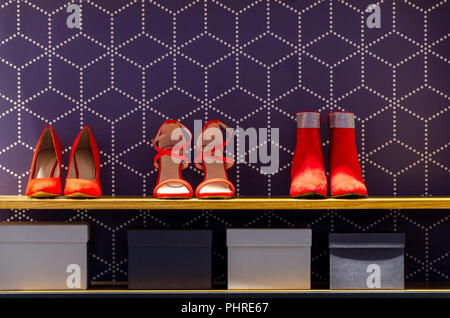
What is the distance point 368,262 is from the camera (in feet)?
4.52

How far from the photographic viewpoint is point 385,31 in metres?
1.61

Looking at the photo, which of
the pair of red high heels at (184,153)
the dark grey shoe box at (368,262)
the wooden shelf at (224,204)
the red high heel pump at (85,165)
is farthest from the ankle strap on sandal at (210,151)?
the dark grey shoe box at (368,262)

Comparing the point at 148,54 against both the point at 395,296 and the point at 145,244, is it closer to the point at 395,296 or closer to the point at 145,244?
the point at 145,244

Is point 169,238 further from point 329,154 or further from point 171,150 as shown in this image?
point 329,154

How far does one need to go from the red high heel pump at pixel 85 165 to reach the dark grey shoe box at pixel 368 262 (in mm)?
838

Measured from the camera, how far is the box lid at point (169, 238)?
1383 millimetres

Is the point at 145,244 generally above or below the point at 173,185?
below

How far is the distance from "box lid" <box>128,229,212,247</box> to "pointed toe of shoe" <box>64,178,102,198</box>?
179 millimetres

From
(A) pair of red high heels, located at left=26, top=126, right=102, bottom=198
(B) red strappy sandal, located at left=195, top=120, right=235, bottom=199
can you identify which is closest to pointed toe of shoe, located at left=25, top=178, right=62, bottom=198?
(A) pair of red high heels, located at left=26, top=126, right=102, bottom=198

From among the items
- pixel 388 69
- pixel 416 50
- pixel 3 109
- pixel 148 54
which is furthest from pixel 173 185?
pixel 416 50

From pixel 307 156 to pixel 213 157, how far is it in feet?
1.09

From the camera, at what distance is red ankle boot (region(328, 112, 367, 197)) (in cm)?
141

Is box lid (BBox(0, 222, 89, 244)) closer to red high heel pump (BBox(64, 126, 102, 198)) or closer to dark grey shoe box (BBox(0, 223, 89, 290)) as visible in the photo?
dark grey shoe box (BBox(0, 223, 89, 290))
